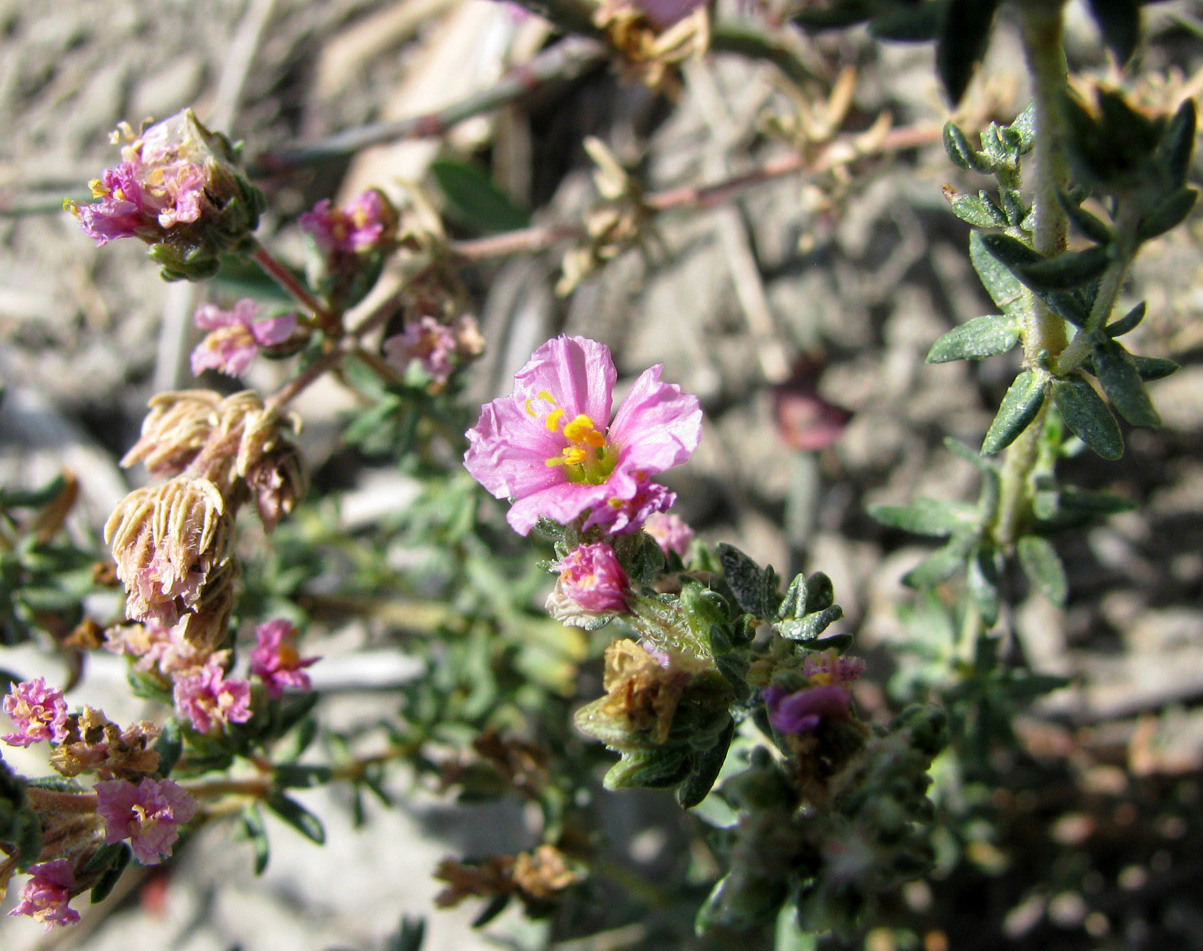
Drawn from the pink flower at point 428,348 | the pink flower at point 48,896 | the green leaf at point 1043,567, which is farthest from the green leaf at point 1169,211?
the pink flower at point 48,896

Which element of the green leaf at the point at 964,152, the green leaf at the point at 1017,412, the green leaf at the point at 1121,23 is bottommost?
the green leaf at the point at 1017,412

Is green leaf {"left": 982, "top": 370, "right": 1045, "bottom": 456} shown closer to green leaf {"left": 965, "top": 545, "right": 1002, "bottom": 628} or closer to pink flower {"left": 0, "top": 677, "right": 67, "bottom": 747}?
green leaf {"left": 965, "top": 545, "right": 1002, "bottom": 628}

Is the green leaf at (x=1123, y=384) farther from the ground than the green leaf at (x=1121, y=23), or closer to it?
closer to it

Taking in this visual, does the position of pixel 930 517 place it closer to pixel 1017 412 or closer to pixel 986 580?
pixel 986 580

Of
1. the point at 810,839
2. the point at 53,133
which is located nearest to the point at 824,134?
the point at 810,839

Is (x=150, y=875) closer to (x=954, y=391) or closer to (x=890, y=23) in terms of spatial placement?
(x=954, y=391)

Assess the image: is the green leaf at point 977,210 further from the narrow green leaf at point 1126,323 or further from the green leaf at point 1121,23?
the green leaf at point 1121,23
